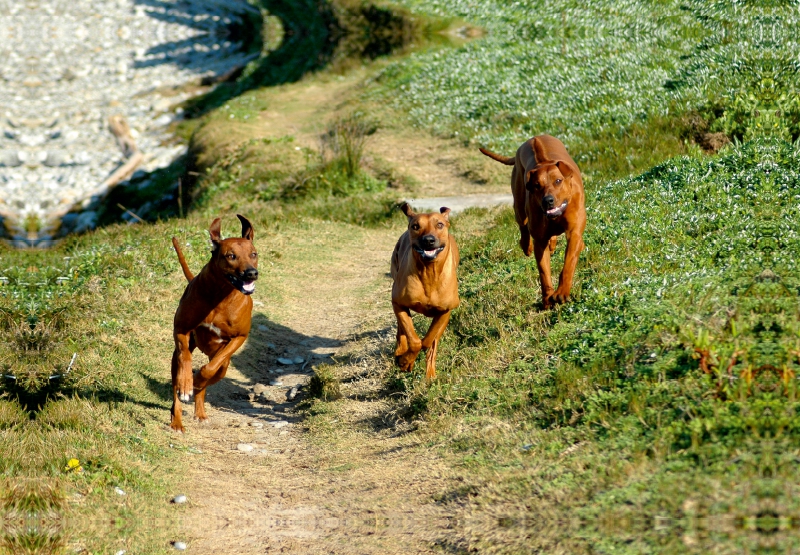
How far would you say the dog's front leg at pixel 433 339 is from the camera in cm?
834

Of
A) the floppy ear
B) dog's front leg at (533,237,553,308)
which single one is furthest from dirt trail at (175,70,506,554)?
the floppy ear

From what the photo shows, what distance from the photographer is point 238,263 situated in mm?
7637

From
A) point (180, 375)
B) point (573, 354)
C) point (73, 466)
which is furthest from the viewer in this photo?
point (180, 375)

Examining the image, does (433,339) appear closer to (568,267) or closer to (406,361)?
(406,361)

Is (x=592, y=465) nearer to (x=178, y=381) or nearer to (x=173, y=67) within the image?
(x=178, y=381)

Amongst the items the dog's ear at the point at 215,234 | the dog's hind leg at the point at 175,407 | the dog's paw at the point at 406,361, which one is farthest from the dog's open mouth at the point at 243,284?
the dog's paw at the point at 406,361

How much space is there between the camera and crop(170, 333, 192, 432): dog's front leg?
7.84 meters

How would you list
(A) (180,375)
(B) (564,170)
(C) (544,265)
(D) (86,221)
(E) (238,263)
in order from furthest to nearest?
1. (D) (86,221)
2. (C) (544,265)
3. (B) (564,170)
4. (A) (180,375)
5. (E) (238,263)

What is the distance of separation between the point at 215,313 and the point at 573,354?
10.7ft

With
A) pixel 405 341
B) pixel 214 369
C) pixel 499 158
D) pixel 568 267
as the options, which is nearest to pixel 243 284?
pixel 214 369

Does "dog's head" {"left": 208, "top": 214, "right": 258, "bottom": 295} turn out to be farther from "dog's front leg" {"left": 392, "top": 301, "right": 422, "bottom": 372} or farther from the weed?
the weed

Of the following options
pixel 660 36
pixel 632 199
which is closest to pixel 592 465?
pixel 632 199

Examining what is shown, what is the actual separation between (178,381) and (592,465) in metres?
3.94

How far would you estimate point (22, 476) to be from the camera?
657 cm
